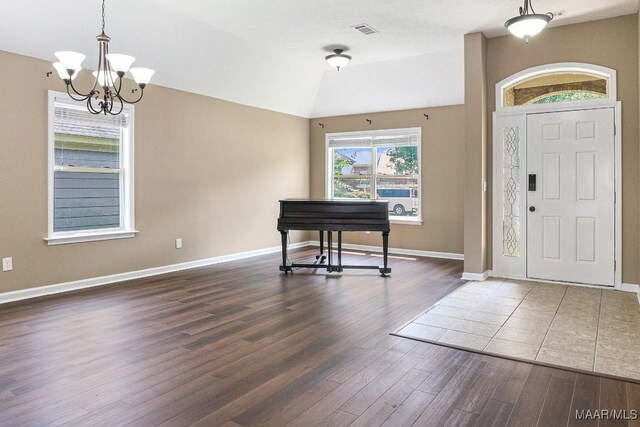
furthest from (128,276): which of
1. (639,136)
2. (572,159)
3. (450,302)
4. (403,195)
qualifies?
(639,136)

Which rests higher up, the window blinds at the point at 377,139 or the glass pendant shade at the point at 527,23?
the glass pendant shade at the point at 527,23

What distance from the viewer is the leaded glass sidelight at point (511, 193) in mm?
5469

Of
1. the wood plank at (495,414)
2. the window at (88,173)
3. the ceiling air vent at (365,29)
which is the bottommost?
the wood plank at (495,414)

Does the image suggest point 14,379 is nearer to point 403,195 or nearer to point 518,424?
point 518,424

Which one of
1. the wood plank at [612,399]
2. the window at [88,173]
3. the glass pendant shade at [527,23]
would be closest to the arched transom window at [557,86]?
the glass pendant shade at [527,23]

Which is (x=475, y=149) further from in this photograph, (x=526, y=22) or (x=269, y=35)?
(x=269, y=35)

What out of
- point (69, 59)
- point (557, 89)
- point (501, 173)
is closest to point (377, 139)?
point (501, 173)

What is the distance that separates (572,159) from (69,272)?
19.4 ft

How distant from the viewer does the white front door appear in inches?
194

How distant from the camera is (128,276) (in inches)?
215

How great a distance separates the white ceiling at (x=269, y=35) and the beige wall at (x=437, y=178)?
1.00 feet

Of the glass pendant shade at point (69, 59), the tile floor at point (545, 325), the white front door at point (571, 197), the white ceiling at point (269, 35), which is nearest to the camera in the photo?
the tile floor at point (545, 325)

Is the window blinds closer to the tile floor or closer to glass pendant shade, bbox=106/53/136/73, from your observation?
the tile floor

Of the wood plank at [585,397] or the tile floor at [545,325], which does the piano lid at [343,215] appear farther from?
the wood plank at [585,397]
